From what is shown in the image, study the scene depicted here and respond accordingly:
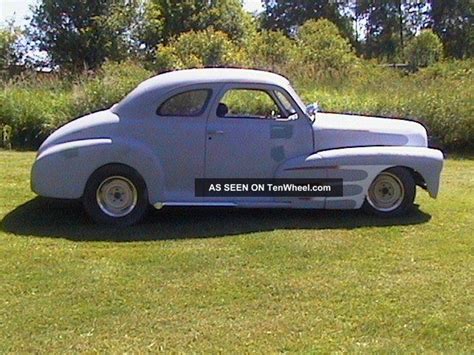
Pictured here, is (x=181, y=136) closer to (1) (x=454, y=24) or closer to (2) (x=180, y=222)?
(2) (x=180, y=222)

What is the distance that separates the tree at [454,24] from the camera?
49656mm

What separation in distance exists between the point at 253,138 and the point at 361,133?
1.30 meters

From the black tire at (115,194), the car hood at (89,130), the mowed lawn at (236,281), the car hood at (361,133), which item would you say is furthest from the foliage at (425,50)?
Result: the black tire at (115,194)

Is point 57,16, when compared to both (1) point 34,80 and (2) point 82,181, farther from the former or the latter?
(2) point 82,181

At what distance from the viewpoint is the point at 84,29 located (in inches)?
1179

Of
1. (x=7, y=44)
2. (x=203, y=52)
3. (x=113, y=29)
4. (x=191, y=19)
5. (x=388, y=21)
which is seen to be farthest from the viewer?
(x=388, y=21)

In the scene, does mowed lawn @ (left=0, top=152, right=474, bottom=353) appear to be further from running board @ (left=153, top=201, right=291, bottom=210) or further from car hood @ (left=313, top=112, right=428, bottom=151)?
car hood @ (left=313, top=112, right=428, bottom=151)

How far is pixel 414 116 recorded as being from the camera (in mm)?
11922

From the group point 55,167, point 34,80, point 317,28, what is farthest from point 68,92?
point 317,28

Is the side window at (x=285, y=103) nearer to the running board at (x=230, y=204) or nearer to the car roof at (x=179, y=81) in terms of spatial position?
the car roof at (x=179, y=81)

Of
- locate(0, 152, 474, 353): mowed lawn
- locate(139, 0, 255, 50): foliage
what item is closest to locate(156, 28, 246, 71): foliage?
locate(139, 0, 255, 50): foliage

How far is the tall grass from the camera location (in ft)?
38.7

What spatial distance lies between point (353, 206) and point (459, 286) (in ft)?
6.30

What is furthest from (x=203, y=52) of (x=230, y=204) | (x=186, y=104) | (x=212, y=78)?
(x=230, y=204)
